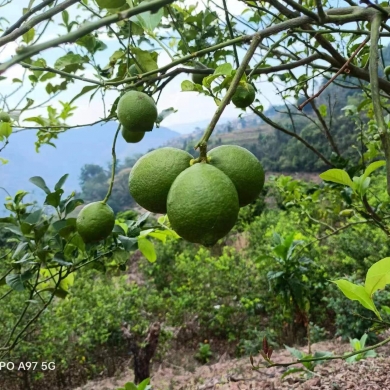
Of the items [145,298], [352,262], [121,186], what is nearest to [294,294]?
[352,262]

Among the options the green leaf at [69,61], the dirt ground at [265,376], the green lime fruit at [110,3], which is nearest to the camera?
the green lime fruit at [110,3]

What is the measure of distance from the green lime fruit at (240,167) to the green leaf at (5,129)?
916mm

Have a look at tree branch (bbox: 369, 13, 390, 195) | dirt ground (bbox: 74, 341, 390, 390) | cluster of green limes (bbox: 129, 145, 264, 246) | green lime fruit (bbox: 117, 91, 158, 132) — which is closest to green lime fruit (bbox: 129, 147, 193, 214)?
cluster of green limes (bbox: 129, 145, 264, 246)

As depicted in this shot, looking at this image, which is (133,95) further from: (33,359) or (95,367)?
(95,367)

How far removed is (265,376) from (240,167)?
266 cm

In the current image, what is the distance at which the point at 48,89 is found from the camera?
1.56 m

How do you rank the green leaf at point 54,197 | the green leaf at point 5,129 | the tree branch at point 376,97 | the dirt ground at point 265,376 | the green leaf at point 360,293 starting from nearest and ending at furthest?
the tree branch at point 376,97 → the green leaf at point 360,293 → the green leaf at point 54,197 → the green leaf at point 5,129 → the dirt ground at point 265,376

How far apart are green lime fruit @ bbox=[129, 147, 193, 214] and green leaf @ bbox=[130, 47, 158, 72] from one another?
0.91 ft

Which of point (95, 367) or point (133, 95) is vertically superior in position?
point (133, 95)

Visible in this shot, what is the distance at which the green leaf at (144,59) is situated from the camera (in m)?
0.87

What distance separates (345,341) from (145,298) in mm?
1933

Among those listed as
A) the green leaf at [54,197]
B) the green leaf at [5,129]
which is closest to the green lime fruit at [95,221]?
the green leaf at [54,197]

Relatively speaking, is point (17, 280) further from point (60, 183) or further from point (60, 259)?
point (60, 183)

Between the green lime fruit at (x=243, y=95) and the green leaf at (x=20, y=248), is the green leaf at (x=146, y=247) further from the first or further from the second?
the green lime fruit at (x=243, y=95)
